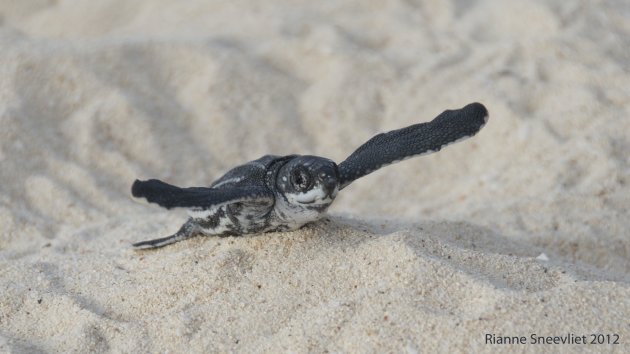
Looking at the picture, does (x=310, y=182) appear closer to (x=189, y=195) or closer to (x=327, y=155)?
(x=189, y=195)

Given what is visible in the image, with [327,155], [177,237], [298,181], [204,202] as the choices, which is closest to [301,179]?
[298,181]

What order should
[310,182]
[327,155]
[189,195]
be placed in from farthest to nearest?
[327,155] < [310,182] < [189,195]

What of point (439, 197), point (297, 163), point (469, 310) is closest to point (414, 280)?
point (469, 310)

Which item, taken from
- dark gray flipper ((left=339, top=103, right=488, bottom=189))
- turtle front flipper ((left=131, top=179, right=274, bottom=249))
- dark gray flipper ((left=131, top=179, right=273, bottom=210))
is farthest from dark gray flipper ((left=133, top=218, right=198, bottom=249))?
dark gray flipper ((left=339, top=103, right=488, bottom=189))

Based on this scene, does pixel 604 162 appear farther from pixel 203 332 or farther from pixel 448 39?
pixel 203 332

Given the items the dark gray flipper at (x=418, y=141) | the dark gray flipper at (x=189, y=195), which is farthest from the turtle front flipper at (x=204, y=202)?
the dark gray flipper at (x=418, y=141)

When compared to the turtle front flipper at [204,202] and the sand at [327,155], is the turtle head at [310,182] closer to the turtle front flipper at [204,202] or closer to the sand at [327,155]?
the turtle front flipper at [204,202]
